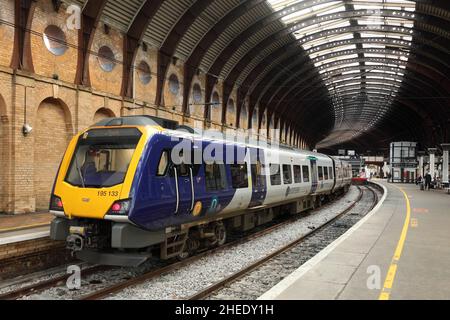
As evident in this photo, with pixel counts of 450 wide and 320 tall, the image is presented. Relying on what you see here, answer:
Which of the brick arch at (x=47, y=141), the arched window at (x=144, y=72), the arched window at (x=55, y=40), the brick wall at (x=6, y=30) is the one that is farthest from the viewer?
the arched window at (x=144, y=72)

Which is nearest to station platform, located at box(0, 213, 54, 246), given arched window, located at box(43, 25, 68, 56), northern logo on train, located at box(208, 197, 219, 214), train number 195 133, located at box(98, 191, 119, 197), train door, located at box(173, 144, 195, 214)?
train number 195 133, located at box(98, 191, 119, 197)

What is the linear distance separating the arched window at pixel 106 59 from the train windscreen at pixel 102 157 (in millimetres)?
11252

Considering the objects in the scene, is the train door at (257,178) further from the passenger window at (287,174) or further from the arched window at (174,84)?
the arched window at (174,84)

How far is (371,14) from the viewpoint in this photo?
28828 mm

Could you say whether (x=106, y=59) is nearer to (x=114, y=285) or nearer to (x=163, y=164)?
(x=163, y=164)

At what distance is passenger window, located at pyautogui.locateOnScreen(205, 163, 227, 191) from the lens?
31.7ft

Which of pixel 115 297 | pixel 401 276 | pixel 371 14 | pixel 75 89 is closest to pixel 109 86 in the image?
pixel 75 89

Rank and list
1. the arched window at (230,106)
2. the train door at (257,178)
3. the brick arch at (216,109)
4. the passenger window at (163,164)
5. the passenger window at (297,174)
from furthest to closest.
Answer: the arched window at (230,106) < the brick arch at (216,109) < the passenger window at (297,174) < the train door at (257,178) < the passenger window at (163,164)

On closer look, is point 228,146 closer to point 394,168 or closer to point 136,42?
point 136,42

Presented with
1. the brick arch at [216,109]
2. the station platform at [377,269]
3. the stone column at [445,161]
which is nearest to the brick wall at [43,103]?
the brick arch at [216,109]

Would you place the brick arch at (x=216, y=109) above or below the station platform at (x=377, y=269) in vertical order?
above

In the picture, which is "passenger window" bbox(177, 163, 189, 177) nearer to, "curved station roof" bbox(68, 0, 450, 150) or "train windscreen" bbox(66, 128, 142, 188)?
"train windscreen" bbox(66, 128, 142, 188)

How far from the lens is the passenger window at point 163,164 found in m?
7.98

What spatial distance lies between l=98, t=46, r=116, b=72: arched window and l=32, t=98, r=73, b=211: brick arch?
129 inches
